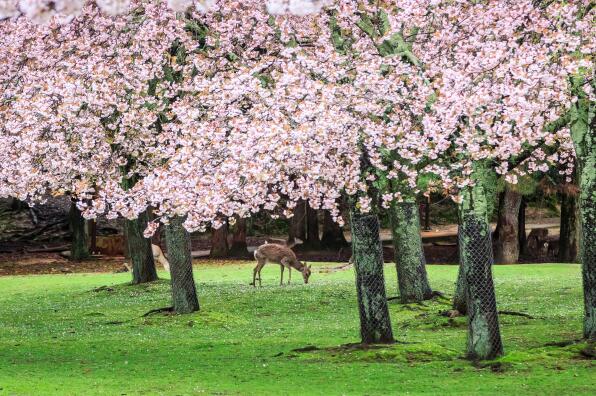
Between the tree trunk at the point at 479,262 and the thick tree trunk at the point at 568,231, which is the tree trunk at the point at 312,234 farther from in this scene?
the tree trunk at the point at 479,262

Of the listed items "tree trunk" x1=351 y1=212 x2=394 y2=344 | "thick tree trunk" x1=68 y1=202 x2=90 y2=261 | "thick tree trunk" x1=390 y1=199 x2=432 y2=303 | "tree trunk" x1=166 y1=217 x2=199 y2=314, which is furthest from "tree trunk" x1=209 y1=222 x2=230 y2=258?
"tree trunk" x1=351 y1=212 x2=394 y2=344

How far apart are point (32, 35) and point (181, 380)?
11.5 m

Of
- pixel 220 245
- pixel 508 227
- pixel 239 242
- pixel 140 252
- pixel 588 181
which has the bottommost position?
pixel 140 252

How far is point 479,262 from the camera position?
688 inches

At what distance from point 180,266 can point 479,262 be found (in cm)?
1223

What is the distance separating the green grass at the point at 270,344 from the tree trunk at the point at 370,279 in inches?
23.1

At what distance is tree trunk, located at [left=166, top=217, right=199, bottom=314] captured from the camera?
2761cm

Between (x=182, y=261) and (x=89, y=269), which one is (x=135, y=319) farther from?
(x=89, y=269)

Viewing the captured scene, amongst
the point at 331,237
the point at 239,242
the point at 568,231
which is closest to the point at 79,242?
→ the point at 239,242

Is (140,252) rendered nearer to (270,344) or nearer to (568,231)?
(270,344)

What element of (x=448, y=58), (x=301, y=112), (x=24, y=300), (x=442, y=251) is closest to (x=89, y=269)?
(x=24, y=300)

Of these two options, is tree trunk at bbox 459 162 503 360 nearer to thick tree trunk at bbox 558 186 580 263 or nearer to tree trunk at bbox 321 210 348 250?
thick tree trunk at bbox 558 186 580 263

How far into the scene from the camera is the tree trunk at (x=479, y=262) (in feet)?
57.4

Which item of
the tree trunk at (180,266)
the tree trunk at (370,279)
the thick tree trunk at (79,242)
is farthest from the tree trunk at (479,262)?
the thick tree trunk at (79,242)
